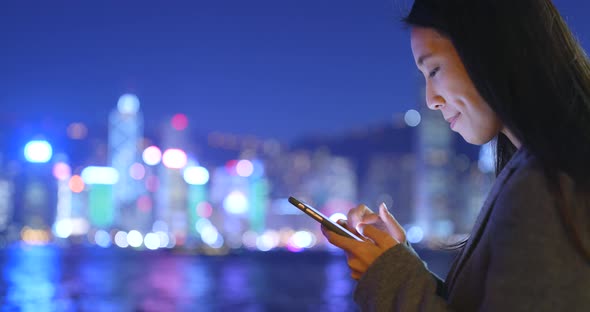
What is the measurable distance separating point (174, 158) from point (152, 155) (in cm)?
599

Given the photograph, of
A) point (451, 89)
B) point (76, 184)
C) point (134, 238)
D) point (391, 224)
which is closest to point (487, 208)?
point (451, 89)

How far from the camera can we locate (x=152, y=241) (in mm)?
106625

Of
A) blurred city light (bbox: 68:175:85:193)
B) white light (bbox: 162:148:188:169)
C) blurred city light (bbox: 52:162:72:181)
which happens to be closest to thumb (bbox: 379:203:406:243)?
blurred city light (bbox: 68:175:85:193)

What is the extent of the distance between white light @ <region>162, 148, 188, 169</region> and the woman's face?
11941 centimetres

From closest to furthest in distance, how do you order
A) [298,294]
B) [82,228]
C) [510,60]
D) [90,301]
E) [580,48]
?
[510,60] → [580,48] → [90,301] → [298,294] → [82,228]

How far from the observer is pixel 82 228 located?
110 metres

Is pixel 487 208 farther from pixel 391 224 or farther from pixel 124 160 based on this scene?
pixel 124 160

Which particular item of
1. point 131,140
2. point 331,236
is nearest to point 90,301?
point 331,236

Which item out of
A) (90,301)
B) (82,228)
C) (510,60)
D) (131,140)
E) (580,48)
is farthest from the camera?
(131,140)

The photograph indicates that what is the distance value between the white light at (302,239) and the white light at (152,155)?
99.4 ft

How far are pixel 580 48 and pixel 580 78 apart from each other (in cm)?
9

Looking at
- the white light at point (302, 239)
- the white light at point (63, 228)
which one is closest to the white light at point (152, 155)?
the white light at point (63, 228)

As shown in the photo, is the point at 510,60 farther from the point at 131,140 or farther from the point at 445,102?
the point at 131,140

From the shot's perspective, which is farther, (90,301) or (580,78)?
(90,301)
